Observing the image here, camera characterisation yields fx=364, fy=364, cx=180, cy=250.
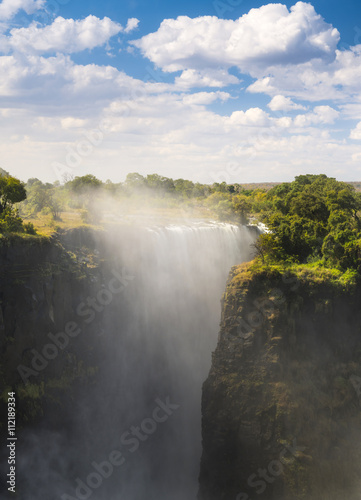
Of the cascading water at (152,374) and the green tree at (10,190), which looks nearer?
the cascading water at (152,374)

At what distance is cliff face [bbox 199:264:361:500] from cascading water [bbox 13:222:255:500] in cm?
581

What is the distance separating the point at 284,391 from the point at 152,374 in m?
15.3

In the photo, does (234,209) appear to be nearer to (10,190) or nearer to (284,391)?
(10,190)

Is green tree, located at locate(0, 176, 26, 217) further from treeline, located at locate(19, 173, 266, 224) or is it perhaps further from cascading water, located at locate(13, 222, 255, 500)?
cascading water, located at locate(13, 222, 255, 500)

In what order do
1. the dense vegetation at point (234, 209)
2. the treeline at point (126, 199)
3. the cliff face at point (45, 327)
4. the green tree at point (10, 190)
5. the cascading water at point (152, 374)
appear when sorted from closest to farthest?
the cliff face at point (45, 327) → the cascading water at point (152, 374) → the dense vegetation at point (234, 209) → the green tree at point (10, 190) → the treeline at point (126, 199)

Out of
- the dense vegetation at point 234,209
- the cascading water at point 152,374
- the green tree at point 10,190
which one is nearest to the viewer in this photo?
the cascading water at point 152,374

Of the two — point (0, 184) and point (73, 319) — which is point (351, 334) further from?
point (0, 184)

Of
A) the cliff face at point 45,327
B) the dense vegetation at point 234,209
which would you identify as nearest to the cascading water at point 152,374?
the cliff face at point 45,327

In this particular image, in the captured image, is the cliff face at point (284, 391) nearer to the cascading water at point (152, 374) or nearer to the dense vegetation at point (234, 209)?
the dense vegetation at point (234, 209)

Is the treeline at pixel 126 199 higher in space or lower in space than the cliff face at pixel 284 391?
higher

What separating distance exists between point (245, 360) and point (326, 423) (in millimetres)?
6324

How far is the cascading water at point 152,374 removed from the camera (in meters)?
27.3

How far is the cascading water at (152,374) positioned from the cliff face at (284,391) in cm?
581

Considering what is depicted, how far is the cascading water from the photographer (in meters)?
27.3
